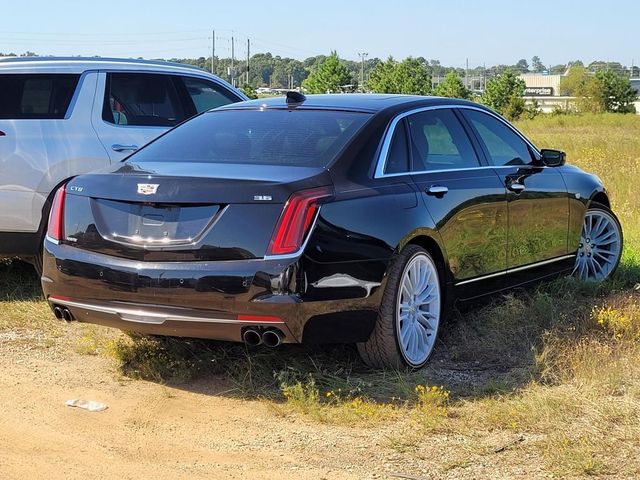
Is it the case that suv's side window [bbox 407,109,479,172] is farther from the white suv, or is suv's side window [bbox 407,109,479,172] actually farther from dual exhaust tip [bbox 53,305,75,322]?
the white suv

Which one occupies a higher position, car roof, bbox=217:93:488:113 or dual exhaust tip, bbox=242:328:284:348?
car roof, bbox=217:93:488:113

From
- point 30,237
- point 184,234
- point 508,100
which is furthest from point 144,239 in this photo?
point 508,100

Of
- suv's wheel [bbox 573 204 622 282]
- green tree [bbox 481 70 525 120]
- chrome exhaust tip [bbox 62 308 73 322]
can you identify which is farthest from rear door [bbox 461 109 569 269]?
green tree [bbox 481 70 525 120]

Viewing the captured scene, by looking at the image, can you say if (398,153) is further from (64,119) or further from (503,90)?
A: (503,90)

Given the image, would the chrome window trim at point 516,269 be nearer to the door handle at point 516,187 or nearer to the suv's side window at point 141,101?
the door handle at point 516,187

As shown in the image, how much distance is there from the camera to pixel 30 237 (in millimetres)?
7180

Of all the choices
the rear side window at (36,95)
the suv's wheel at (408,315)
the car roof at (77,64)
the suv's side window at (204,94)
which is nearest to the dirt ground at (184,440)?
the suv's wheel at (408,315)

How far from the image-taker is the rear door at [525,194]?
6.60 m

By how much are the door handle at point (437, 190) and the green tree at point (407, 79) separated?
8588 cm

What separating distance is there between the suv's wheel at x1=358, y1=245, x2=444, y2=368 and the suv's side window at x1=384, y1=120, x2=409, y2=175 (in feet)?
1.58

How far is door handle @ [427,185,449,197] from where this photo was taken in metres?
5.68

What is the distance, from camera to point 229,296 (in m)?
4.70

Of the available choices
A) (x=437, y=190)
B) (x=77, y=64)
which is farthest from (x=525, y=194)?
(x=77, y=64)

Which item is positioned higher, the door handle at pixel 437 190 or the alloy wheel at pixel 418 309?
the door handle at pixel 437 190
